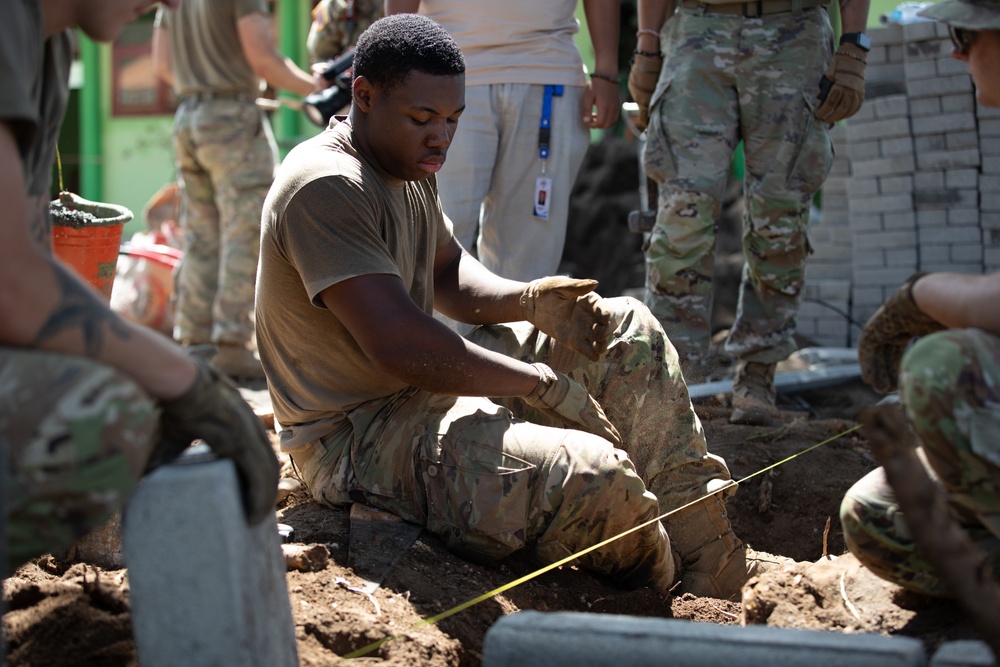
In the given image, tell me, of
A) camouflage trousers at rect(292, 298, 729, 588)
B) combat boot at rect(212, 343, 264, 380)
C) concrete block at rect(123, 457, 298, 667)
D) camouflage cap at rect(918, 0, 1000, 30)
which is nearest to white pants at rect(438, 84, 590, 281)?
camouflage trousers at rect(292, 298, 729, 588)

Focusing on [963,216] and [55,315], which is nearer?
[55,315]

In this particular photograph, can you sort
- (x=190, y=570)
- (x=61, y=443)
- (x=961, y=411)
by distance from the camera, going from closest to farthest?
1. (x=61, y=443)
2. (x=190, y=570)
3. (x=961, y=411)

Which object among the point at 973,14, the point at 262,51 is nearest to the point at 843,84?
the point at 973,14

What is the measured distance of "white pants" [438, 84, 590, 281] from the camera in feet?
14.1

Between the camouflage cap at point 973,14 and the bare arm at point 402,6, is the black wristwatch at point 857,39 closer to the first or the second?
the bare arm at point 402,6

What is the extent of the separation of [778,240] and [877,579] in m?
2.09

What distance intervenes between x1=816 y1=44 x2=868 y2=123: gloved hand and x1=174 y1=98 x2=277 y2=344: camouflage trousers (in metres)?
3.04

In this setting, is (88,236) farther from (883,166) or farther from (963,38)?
(883,166)

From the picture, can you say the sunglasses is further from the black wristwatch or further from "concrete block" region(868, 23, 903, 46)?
"concrete block" region(868, 23, 903, 46)

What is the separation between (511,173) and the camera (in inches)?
173

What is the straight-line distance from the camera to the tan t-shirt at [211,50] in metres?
5.70

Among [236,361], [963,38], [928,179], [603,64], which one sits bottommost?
[236,361]

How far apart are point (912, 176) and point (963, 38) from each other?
14.1ft

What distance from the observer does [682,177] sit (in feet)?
14.0
